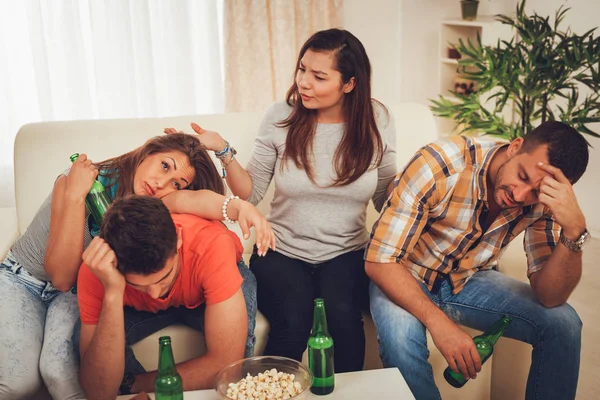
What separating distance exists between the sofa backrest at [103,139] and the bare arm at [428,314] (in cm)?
54

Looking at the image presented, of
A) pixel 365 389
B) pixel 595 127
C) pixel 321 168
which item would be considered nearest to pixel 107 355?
pixel 365 389

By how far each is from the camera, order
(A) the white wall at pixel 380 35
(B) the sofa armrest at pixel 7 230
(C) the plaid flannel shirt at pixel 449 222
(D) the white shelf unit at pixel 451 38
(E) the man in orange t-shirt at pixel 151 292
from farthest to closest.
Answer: (A) the white wall at pixel 380 35
(D) the white shelf unit at pixel 451 38
(B) the sofa armrest at pixel 7 230
(C) the plaid flannel shirt at pixel 449 222
(E) the man in orange t-shirt at pixel 151 292

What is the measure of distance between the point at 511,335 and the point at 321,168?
731 millimetres

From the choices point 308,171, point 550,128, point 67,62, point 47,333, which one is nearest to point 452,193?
point 550,128

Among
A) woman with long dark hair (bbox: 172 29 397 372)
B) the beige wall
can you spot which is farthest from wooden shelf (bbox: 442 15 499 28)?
woman with long dark hair (bbox: 172 29 397 372)

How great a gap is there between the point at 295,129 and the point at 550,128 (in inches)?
29.4

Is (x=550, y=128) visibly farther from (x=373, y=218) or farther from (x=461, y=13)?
(x=461, y=13)

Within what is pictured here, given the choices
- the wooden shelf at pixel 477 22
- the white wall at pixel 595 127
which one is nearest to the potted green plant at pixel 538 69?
the white wall at pixel 595 127

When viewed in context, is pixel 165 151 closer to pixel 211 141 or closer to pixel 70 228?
pixel 211 141

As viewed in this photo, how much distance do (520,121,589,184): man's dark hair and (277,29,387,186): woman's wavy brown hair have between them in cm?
52

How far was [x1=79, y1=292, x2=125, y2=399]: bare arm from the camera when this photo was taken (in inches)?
60.2

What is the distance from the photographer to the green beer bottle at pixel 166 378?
4.41 feet

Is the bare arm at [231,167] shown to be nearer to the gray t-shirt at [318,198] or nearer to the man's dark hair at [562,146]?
the gray t-shirt at [318,198]

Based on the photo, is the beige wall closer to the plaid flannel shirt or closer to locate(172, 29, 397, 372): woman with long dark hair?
→ locate(172, 29, 397, 372): woman with long dark hair
